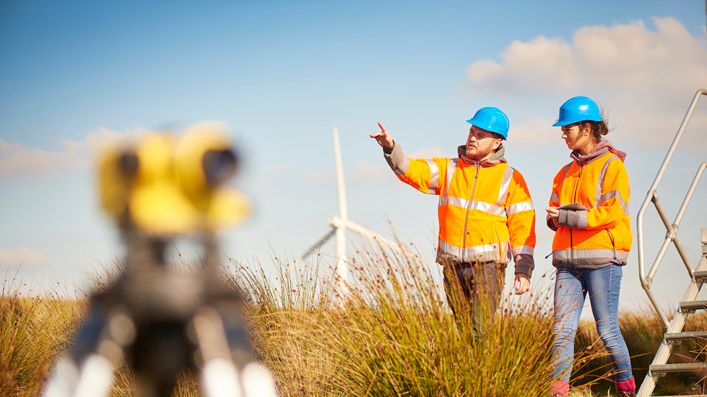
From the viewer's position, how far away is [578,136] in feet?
18.6

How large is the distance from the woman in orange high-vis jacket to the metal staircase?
12.9 inches

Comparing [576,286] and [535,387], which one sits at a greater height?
[576,286]

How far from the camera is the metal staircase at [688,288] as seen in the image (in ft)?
18.7

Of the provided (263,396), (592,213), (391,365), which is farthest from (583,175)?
(263,396)

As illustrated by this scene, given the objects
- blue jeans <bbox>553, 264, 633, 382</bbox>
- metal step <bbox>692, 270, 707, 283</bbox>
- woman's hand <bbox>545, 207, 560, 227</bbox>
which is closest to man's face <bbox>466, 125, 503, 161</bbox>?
woman's hand <bbox>545, 207, 560, 227</bbox>

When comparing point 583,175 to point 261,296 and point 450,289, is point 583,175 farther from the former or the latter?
point 261,296

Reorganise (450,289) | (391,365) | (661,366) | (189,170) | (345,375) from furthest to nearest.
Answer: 1. (661,366)
2. (450,289)
3. (345,375)
4. (391,365)
5. (189,170)

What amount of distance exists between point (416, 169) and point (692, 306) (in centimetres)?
261

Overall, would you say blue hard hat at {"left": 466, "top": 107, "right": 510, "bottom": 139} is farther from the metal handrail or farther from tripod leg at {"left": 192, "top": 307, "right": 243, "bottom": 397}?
tripod leg at {"left": 192, "top": 307, "right": 243, "bottom": 397}

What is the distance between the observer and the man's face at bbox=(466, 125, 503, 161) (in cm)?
534

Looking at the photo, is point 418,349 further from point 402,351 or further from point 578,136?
point 578,136

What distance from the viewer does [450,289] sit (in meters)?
4.72

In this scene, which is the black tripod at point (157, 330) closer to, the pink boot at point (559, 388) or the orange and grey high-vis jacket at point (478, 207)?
the pink boot at point (559, 388)

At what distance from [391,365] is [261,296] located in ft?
8.32
